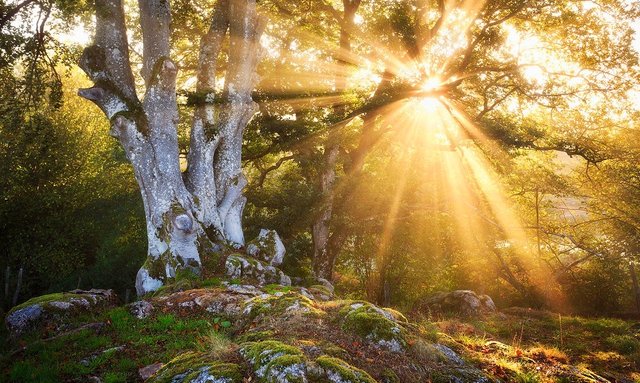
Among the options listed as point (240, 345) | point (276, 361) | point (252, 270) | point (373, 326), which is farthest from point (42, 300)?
point (373, 326)

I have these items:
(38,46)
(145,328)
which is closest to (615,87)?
(145,328)

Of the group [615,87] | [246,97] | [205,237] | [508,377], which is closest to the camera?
[508,377]

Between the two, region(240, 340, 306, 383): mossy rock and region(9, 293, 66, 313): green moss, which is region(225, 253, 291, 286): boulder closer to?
region(9, 293, 66, 313): green moss

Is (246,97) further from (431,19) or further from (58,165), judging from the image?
(58,165)

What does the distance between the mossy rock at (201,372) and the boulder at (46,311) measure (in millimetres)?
5284

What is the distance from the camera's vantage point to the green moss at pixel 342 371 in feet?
13.5

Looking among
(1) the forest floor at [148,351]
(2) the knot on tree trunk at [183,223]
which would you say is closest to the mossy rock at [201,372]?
(1) the forest floor at [148,351]

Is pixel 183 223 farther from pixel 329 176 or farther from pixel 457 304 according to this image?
pixel 457 304

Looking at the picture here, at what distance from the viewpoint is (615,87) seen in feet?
51.0

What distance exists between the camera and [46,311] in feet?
27.1

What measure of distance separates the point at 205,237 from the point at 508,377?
341 inches

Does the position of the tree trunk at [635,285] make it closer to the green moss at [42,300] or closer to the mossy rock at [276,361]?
the mossy rock at [276,361]

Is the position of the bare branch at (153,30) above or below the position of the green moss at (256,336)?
above

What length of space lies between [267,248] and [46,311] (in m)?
6.14
